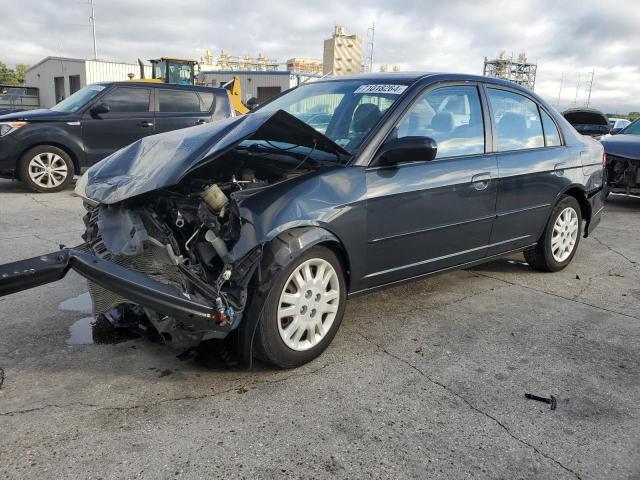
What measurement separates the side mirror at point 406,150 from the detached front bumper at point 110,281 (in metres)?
1.45

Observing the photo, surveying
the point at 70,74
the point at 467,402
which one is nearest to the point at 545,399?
the point at 467,402

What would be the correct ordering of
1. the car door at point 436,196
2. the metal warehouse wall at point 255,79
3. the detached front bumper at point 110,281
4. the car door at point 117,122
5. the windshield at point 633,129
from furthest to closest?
the metal warehouse wall at point 255,79
the windshield at point 633,129
the car door at point 117,122
the car door at point 436,196
the detached front bumper at point 110,281

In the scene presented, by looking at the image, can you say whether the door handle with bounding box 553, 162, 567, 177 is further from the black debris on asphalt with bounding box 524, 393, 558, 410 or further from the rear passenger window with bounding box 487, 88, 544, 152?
the black debris on asphalt with bounding box 524, 393, 558, 410

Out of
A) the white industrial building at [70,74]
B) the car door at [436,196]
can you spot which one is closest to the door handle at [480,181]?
the car door at [436,196]

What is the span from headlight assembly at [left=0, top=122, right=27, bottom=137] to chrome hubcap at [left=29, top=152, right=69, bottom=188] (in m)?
0.52

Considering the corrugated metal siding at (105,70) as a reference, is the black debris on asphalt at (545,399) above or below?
below

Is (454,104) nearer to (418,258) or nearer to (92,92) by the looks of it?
(418,258)

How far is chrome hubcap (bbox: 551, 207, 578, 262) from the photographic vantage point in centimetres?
502

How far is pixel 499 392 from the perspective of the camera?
2977mm

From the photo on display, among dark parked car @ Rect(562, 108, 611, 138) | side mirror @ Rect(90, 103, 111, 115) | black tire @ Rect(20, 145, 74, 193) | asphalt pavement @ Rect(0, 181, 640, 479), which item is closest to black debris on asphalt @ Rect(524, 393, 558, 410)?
asphalt pavement @ Rect(0, 181, 640, 479)

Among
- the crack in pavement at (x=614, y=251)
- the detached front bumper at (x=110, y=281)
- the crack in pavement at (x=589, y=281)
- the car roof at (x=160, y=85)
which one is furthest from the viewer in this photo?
the car roof at (x=160, y=85)

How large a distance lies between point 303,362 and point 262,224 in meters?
0.89

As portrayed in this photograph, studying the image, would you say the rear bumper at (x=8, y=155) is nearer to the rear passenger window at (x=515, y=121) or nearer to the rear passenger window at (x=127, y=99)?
the rear passenger window at (x=127, y=99)

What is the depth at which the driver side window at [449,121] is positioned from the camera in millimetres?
3650
